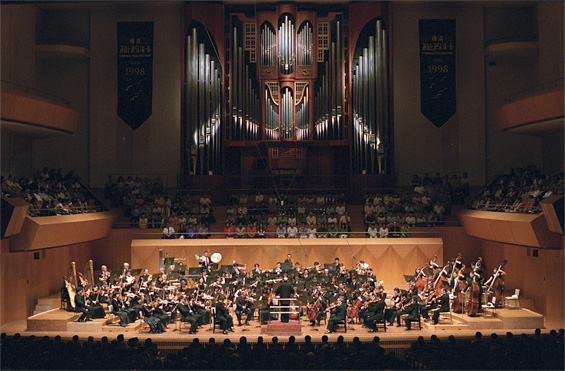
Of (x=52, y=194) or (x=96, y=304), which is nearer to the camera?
(x=96, y=304)

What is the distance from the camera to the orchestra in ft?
38.8

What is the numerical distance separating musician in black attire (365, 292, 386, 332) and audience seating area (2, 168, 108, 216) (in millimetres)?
8948

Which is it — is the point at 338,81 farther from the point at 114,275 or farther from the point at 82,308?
the point at 82,308

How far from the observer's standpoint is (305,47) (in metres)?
21.0

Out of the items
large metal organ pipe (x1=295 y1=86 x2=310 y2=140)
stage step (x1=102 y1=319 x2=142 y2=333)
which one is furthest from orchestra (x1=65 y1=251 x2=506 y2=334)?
large metal organ pipe (x1=295 y1=86 x2=310 y2=140)

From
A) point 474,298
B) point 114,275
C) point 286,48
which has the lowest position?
point 474,298

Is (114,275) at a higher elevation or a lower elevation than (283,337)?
higher

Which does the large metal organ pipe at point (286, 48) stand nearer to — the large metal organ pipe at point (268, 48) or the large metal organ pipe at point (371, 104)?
the large metal organ pipe at point (268, 48)

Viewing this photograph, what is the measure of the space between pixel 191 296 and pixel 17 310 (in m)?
4.99

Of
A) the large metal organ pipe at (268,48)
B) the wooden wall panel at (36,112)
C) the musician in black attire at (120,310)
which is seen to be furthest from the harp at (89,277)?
the large metal organ pipe at (268,48)

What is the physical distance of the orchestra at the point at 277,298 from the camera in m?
11.8

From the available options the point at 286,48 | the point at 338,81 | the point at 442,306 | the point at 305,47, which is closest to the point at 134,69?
the point at 286,48

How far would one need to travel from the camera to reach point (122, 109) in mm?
22000

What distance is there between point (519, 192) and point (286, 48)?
9.88 metres
